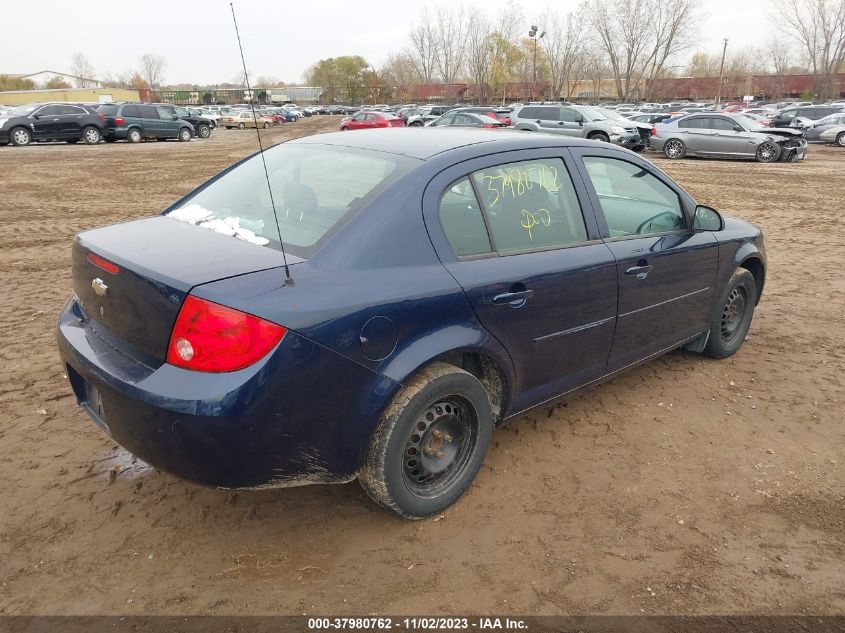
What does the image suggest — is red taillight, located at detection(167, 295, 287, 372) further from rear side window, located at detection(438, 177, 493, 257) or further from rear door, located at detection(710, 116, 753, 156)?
rear door, located at detection(710, 116, 753, 156)

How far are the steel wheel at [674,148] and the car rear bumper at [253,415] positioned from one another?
824 inches

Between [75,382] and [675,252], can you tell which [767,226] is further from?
[75,382]

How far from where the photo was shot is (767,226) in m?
9.86

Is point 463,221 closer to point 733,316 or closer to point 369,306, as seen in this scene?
point 369,306

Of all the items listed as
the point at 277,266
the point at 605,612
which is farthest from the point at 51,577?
the point at 605,612

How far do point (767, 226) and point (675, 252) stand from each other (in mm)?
7310

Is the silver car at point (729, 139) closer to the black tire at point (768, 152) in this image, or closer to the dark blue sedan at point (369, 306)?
the black tire at point (768, 152)

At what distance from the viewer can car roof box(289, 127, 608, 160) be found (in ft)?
10.1

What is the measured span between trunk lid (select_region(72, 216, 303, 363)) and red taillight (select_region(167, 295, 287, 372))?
3.9 inches

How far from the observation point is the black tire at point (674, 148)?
2062 cm

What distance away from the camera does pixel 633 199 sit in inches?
156

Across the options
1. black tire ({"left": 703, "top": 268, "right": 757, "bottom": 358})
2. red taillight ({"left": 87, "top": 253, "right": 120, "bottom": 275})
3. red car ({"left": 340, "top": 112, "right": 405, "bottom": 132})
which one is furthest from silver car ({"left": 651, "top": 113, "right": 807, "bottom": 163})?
red taillight ({"left": 87, "top": 253, "right": 120, "bottom": 275})

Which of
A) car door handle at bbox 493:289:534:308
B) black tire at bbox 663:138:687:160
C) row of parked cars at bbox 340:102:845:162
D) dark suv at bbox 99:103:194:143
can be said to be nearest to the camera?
car door handle at bbox 493:289:534:308

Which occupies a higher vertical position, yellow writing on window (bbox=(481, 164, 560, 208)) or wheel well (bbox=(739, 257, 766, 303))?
yellow writing on window (bbox=(481, 164, 560, 208))
